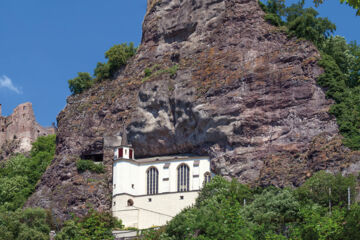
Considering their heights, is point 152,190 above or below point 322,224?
above

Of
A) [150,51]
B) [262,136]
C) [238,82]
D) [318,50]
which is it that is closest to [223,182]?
[262,136]

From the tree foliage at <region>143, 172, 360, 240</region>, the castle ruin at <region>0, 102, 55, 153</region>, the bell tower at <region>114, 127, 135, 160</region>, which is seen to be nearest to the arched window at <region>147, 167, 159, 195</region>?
the bell tower at <region>114, 127, 135, 160</region>

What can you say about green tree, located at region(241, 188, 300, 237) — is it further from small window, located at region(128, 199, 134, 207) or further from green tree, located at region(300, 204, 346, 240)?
small window, located at region(128, 199, 134, 207)

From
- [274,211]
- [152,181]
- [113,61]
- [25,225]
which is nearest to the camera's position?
[274,211]

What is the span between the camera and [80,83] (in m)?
79.9

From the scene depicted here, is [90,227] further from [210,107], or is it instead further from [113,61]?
[113,61]

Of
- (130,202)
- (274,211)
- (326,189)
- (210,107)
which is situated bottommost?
(274,211)

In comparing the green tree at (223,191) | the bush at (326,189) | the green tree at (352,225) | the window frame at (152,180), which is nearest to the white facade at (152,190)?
the window frame at (152,180)

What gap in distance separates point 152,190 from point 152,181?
1.02m

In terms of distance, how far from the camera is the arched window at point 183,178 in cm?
6656

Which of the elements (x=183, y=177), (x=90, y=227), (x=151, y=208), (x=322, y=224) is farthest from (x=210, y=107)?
(x=322, y=224)

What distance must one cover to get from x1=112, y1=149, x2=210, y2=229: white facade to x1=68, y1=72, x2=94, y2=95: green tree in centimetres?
1340

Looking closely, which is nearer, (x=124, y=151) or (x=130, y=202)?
(x=130, y=202)

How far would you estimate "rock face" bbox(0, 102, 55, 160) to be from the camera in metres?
104
